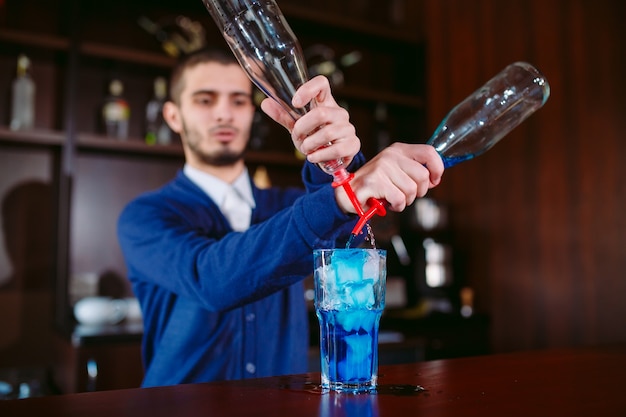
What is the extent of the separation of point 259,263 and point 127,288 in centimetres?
214

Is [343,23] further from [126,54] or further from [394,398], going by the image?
[394,398]

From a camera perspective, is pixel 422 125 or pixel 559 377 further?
pixel 422 125

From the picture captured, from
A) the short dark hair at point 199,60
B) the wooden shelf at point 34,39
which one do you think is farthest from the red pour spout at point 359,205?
the wooden shelf at point 34,39

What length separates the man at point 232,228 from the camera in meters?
0.81

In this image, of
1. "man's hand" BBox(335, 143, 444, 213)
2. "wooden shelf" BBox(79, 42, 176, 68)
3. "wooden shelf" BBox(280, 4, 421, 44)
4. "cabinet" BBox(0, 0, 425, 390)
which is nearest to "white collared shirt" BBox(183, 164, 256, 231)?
"man's hand" BBox(335, 143, 444, 213)

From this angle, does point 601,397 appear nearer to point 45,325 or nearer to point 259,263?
point 259,263

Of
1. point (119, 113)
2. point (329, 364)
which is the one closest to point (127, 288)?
point (119, 113)

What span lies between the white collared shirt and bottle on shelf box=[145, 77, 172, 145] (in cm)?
155

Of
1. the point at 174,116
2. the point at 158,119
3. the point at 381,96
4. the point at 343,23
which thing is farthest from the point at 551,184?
the point at 174,116

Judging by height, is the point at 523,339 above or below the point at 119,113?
below

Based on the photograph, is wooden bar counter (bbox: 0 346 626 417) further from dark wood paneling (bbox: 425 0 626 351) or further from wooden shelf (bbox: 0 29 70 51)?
wooden shelf (bbox: 0 29 70 51)

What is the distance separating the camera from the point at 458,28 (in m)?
3.62

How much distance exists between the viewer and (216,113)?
146cm

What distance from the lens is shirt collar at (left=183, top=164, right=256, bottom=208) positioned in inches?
57.1
